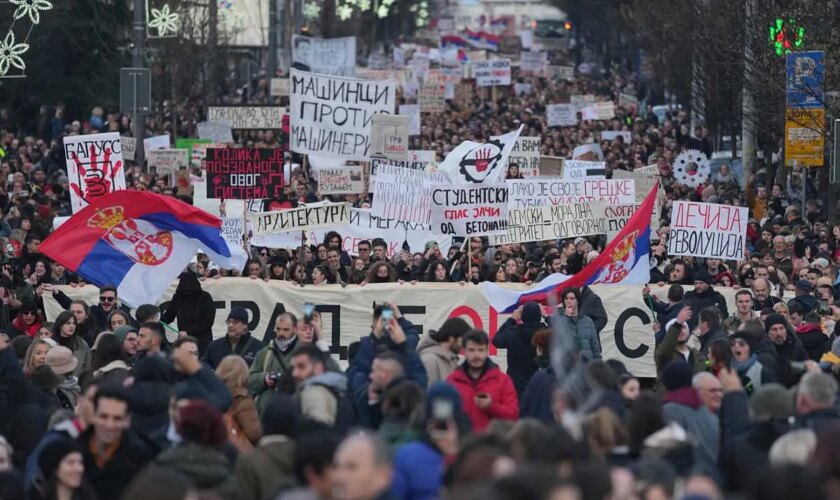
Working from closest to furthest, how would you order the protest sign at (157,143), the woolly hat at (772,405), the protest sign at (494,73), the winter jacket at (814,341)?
the woolly hat at (772,405) → the winter jacket at (814,341) → the protest sign at (157,143) → the protest sign at (494,73)

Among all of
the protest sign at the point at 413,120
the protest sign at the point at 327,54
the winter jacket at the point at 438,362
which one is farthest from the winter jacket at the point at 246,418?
the protest sign at the point at 327,54

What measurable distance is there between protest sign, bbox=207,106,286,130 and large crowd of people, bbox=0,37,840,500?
20.1 meters

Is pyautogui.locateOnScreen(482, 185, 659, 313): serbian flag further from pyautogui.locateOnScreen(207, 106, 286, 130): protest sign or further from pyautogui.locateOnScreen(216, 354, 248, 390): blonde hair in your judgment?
pyautogui.locateOnScreen(207, 106, 286, 130): protest sign

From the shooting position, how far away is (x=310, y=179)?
33250 mm

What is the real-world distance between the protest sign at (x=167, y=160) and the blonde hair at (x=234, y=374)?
2136 cm

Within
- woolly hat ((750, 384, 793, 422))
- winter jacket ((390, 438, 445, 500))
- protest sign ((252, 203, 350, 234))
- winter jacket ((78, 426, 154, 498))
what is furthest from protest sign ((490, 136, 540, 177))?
winter jacket ((390, 438, 445, 500))

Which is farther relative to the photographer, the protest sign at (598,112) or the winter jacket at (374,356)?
the protest sign at (598,112)

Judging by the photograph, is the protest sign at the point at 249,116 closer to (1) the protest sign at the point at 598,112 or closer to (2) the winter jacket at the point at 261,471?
(1) the protest sign at the point at 598,112

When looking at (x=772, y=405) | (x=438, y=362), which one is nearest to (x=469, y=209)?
(x=438, y=362)

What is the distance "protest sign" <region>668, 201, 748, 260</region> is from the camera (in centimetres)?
2006

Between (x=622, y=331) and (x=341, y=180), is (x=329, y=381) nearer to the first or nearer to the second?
(x=622, y=331)

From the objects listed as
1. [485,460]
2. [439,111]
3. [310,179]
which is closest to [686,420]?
[485,460]

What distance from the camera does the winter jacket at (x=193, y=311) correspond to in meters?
16.4

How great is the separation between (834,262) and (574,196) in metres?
3.24
